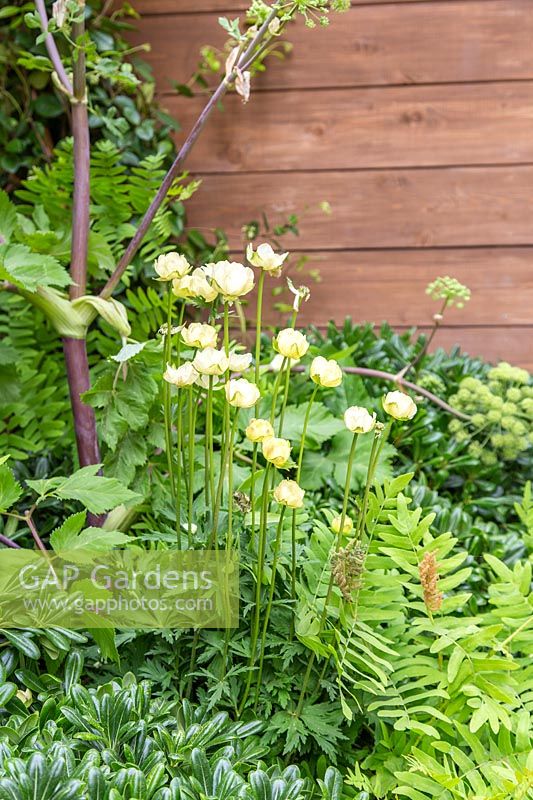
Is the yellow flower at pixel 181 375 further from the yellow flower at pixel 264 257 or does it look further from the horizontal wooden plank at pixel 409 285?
the horizontal wooden plank at pixel 409 285

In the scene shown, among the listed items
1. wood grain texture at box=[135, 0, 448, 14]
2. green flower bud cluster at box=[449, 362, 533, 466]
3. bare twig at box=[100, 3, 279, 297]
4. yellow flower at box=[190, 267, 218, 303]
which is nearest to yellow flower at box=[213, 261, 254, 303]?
yellow flower at box=[190, 267, 218, 303]

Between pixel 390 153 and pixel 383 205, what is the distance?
0.41 ft

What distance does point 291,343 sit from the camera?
0.69 m

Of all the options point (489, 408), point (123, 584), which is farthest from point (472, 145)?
point (123, 584)

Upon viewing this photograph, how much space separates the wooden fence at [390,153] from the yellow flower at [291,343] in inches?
46.1

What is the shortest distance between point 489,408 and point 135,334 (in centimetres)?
71

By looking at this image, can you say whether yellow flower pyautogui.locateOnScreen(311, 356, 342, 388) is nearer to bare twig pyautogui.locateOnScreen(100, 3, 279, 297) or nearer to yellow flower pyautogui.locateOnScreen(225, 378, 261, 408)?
yellow flower pyautogui.locateOnScreen(225, 378, 261, 408)

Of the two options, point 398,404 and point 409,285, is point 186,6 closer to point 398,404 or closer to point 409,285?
point 409,285

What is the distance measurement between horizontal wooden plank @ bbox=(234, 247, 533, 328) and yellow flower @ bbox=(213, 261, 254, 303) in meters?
1.18

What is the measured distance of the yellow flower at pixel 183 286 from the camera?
74 centimetres

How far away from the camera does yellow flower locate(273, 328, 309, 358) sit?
0.69 meters

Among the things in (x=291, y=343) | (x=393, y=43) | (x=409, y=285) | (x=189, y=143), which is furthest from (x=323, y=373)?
(x=393, y=43)

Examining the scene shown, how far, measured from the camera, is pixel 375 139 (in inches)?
69.6

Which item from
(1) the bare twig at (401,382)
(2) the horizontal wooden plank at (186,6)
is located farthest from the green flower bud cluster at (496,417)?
(2) the horizontal wooden plank at (186,6)
